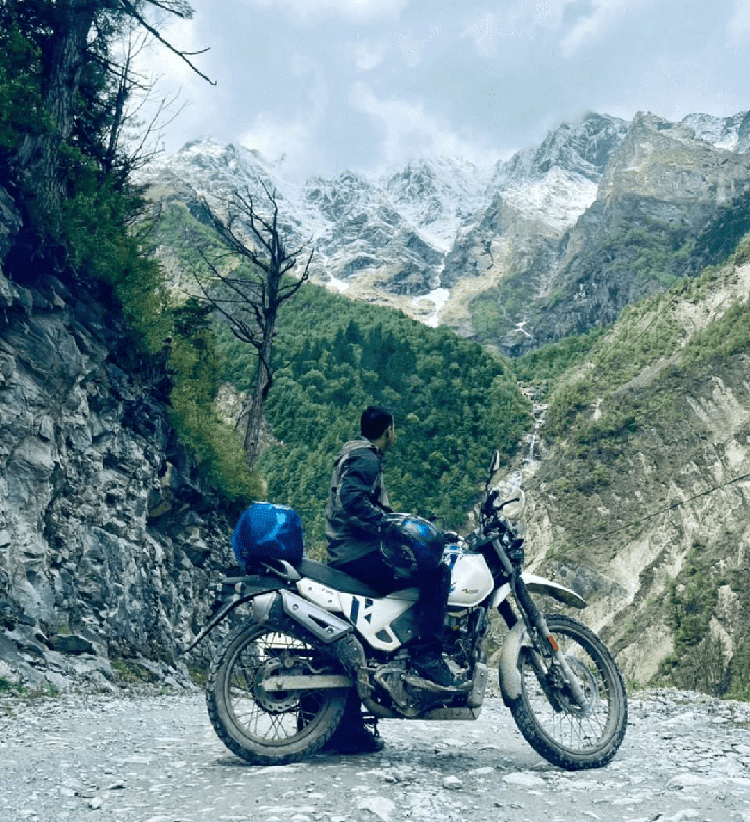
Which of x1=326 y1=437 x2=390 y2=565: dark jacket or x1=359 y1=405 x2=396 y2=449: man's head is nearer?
x1=326 y1=437 x2=390 y2=565: dark jacket

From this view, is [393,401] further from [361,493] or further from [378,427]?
[361,493]

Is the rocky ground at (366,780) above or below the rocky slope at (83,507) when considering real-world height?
below

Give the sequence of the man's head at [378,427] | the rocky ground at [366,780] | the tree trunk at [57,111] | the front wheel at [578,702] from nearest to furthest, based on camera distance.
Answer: the rocky ground at [366,780] → the front wheel at [578,702] → the man's head at [378,427] → the tree trunk at [57,111]

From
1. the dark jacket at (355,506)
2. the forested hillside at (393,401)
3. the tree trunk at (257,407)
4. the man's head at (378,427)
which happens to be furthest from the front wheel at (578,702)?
the forested hillside at (393,401)

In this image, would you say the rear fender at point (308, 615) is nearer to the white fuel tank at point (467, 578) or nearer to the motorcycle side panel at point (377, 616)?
the motorcycle side panel at point (377, 616)

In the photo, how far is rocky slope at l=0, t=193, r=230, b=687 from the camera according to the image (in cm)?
1064

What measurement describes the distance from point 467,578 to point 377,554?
62 cm

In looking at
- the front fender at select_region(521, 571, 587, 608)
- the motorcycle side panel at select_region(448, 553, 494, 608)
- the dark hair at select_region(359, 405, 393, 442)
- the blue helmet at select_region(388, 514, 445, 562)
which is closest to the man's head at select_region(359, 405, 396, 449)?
the dark hair at select_region(359, 405, 393, 442)

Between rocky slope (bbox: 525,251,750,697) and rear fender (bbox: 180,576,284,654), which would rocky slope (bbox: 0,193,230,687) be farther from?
rocky slope (bbox: 525,251,750,697)

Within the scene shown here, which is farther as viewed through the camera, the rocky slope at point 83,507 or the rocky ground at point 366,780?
the rocky slope at point 83,507

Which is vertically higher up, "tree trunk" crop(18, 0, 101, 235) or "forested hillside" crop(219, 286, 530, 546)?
"forested hillside" crop(219, 286, 530, 546)

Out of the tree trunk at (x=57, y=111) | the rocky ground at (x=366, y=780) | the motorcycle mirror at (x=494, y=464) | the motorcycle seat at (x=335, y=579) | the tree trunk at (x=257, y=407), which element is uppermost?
the tree trunk at (x=57, y=111)

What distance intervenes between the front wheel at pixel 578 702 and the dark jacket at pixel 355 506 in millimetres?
1389

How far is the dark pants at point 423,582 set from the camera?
192 inches
